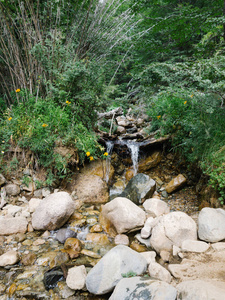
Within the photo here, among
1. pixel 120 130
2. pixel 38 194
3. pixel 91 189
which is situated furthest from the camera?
pixel 120 130

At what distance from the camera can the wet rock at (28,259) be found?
7.31 ft

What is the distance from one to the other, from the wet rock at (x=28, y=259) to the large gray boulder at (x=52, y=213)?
0.46 meters

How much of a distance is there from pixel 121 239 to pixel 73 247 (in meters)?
0.68

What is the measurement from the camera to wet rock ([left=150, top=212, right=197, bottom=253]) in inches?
94.7

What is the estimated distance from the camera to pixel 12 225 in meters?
2.66

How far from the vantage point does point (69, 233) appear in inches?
106

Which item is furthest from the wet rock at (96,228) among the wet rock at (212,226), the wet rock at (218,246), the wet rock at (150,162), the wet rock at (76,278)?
the wet rock at (150,162)

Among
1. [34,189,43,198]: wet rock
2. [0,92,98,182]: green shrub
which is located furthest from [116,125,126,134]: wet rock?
[34,189,43,198]: wet rock

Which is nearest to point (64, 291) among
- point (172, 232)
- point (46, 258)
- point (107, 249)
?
point (46, 258)

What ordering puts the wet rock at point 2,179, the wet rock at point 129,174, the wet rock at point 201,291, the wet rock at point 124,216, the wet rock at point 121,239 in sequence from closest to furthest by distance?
the wet rock at point 201,291 → the wet rock at point 121,239 → the wet rock at point 124,216 → the wet rock at point 2,179 → the wet rock at point 129,174

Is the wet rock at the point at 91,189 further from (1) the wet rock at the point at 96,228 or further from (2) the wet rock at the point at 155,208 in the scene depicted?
(2) the wet rock at the point at 155,208

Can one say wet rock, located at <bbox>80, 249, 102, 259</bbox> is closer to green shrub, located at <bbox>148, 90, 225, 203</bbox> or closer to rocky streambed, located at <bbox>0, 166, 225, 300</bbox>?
rocky streambed, located at <bbox>0, 166, 225, 300</bbox>

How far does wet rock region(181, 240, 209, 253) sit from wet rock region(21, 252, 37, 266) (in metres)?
1.81

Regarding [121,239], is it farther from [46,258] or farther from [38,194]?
[38,194]
